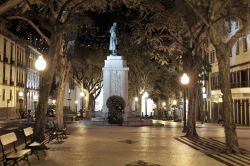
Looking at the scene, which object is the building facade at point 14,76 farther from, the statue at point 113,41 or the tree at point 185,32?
the tree at point 185,32

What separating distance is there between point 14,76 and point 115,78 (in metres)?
32.2

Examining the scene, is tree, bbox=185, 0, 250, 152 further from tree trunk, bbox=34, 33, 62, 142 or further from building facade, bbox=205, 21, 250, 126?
building facade, bbox=205, 21, 250, 126

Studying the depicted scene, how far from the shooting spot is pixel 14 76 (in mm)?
74688

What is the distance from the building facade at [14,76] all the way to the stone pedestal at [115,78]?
74.9 feet

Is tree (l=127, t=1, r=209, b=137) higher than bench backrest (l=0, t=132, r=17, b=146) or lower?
higher

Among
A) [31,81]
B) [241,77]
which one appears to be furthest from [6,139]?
[31,81]

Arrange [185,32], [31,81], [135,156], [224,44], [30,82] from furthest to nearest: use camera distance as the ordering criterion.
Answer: [31,81] < [30,82] < [185,32] < [224,44] < [135,156]

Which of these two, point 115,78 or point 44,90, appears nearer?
point 44,90

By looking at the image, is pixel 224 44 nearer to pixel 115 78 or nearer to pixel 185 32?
pixel 185 32

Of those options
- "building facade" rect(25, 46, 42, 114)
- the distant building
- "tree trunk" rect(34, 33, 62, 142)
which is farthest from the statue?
the distant building

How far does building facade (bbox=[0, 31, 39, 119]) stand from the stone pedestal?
22.8 meters

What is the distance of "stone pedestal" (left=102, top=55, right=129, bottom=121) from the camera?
46.5m

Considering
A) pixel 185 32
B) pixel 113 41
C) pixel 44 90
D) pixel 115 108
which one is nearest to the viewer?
pixel 44 90

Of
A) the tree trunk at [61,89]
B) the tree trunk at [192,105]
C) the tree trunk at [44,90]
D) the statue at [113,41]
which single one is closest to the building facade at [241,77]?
the statue at [113,41]
